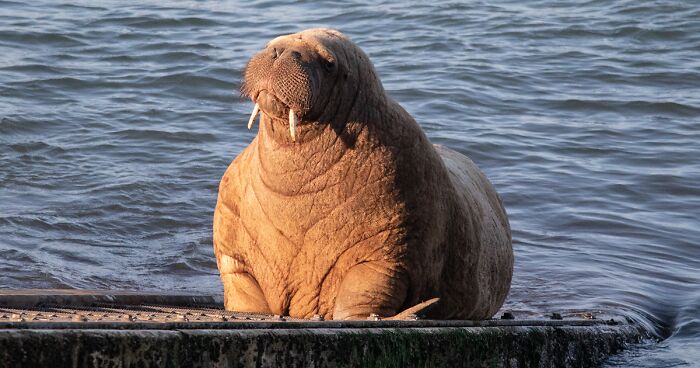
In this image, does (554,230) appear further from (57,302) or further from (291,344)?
(291,344)

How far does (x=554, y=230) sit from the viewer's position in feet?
34.0

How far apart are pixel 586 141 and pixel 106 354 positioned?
34.2 feet

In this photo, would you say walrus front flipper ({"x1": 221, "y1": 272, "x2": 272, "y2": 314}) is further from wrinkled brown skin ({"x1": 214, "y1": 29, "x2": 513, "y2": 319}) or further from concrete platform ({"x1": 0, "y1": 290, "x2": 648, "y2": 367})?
concrete platform ({"x1": 0, "y1": 290, "x2": 648, "y2": 367})

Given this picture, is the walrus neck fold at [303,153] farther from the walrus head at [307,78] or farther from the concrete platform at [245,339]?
the concrete platform at [245,339]

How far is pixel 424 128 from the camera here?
13609 mm

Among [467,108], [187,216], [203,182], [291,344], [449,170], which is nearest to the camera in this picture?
[291,344]

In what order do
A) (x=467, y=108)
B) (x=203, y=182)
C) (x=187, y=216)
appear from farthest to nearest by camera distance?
(x=467, y=108)
(x=203, y=182)
(x=187, y=216)

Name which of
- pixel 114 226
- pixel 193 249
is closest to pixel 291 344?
pixel 193 249

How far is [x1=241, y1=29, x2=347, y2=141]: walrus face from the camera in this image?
16.7 feet

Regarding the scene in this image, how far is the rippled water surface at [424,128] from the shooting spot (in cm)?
887

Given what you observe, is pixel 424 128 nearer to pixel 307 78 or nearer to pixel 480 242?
pixel 480 242

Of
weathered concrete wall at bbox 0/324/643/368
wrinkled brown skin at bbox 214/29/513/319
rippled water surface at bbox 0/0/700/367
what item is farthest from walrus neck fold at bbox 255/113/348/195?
rippled water surface at bbox 0/0/700/367

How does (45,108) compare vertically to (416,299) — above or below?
below

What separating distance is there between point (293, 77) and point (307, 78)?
7 centimetres
